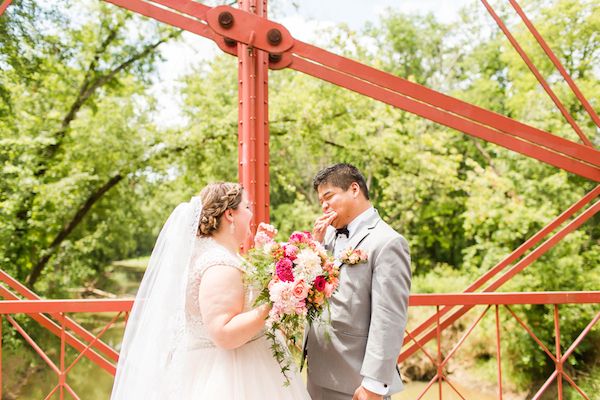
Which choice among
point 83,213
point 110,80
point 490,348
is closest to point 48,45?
point 110,80

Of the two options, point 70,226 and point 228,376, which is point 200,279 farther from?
point 70,226

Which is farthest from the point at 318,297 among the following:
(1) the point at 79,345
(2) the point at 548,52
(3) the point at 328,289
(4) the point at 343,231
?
(2) the point at 548,52

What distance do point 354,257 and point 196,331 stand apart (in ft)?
2.28

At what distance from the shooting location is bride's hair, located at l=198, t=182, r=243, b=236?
2084mm

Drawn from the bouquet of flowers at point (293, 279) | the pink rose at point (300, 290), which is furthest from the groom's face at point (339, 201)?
the pink rose at point (300, 290)

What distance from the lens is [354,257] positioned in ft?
6.70

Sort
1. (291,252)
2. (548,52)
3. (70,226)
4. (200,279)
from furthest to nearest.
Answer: (70,226), (548,52), (200,279), (291,252)

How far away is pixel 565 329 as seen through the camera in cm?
993

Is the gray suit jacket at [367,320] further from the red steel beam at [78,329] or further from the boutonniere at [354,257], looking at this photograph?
the red steel beam at [78,329]

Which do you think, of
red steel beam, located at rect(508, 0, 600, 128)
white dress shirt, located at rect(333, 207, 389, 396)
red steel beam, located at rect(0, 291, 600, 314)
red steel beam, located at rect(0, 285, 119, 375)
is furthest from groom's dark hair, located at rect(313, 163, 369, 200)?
red steel beam, located at rect(508, 0, 600, 128)

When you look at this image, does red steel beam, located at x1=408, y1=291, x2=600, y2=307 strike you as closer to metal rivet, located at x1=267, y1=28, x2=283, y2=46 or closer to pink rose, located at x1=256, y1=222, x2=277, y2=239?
pink rose, located at x1=256, y1=222, x2=277, y2=239

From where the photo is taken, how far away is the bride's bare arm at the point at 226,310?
1846 mm

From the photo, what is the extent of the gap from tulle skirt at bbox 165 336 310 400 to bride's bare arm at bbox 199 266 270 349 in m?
0.16

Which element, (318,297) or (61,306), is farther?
(61,306)
